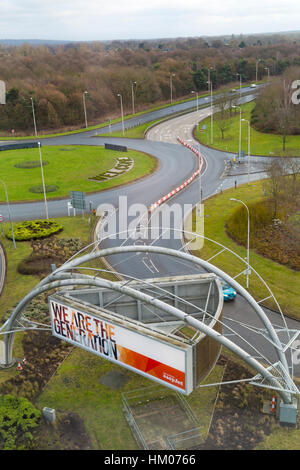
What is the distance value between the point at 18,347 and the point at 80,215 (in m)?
29.5

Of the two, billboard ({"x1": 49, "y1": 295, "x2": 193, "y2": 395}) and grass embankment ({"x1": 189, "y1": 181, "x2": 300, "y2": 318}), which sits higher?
billboard ({"x1": 49, "y1": 295, "x2": 193, "y2": 395})

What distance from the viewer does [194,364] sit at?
24359 millimetres

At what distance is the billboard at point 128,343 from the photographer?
79.6ft

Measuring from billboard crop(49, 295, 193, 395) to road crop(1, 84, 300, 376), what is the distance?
6.10 meters

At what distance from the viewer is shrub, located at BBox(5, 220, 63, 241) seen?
55.5 meters

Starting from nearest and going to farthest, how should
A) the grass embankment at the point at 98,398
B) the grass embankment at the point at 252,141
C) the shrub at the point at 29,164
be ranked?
the grass embankment at the point at 98,398
the shrub at the point at 29,164
the grass embankment at the point at 252,141

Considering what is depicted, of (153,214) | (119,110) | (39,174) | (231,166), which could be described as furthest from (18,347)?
(119,110)

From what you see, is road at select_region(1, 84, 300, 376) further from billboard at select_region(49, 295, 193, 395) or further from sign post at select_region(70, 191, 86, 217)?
billboard at select_region(49, 295, 193, 395)

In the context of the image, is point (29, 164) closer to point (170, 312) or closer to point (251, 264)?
point (251, 264)

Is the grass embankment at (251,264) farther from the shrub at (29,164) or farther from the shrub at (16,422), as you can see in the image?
the shrub at (29,164)

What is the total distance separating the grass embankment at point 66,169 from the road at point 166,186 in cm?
284

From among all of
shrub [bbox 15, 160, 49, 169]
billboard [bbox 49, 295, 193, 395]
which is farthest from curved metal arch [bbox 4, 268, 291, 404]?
shrub [bbox 15, 160, 49, 169]

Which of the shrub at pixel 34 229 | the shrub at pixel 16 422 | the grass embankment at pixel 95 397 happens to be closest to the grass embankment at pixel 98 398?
the grass embankment at pixel 95 397

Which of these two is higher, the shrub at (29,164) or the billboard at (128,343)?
the billboard at (128,343)
